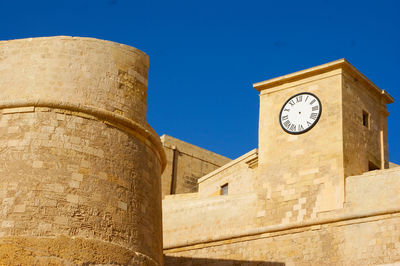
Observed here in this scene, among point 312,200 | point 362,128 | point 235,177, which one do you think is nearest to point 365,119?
point 362,128

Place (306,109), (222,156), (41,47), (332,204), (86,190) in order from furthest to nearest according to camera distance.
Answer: (222,156) → (306,109) → (332,204) → (41,47) → (86,190)

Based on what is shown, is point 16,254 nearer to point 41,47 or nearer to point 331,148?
point 41,47

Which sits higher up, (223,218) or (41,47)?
(41,47)

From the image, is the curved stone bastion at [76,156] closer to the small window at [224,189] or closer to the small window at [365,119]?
the small window at [365,119]

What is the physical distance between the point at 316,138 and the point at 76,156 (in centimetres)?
696

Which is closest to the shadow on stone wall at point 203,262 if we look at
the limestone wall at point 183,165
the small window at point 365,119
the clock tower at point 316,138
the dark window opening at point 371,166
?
the clock tower at point 316,138

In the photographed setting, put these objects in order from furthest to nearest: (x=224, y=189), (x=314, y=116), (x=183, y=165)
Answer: (x=183, y=165)
(x=224, y=189)
(x=314, y=116)

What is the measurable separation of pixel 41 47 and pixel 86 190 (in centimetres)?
224

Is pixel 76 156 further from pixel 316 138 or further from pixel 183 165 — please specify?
pixel 183 165

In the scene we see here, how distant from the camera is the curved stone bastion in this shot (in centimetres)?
912

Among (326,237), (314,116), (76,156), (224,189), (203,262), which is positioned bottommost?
(203,262)

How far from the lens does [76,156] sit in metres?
9.70

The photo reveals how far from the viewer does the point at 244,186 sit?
19391mm

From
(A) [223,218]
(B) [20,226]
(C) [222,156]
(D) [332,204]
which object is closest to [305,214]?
(D) [332,204]
